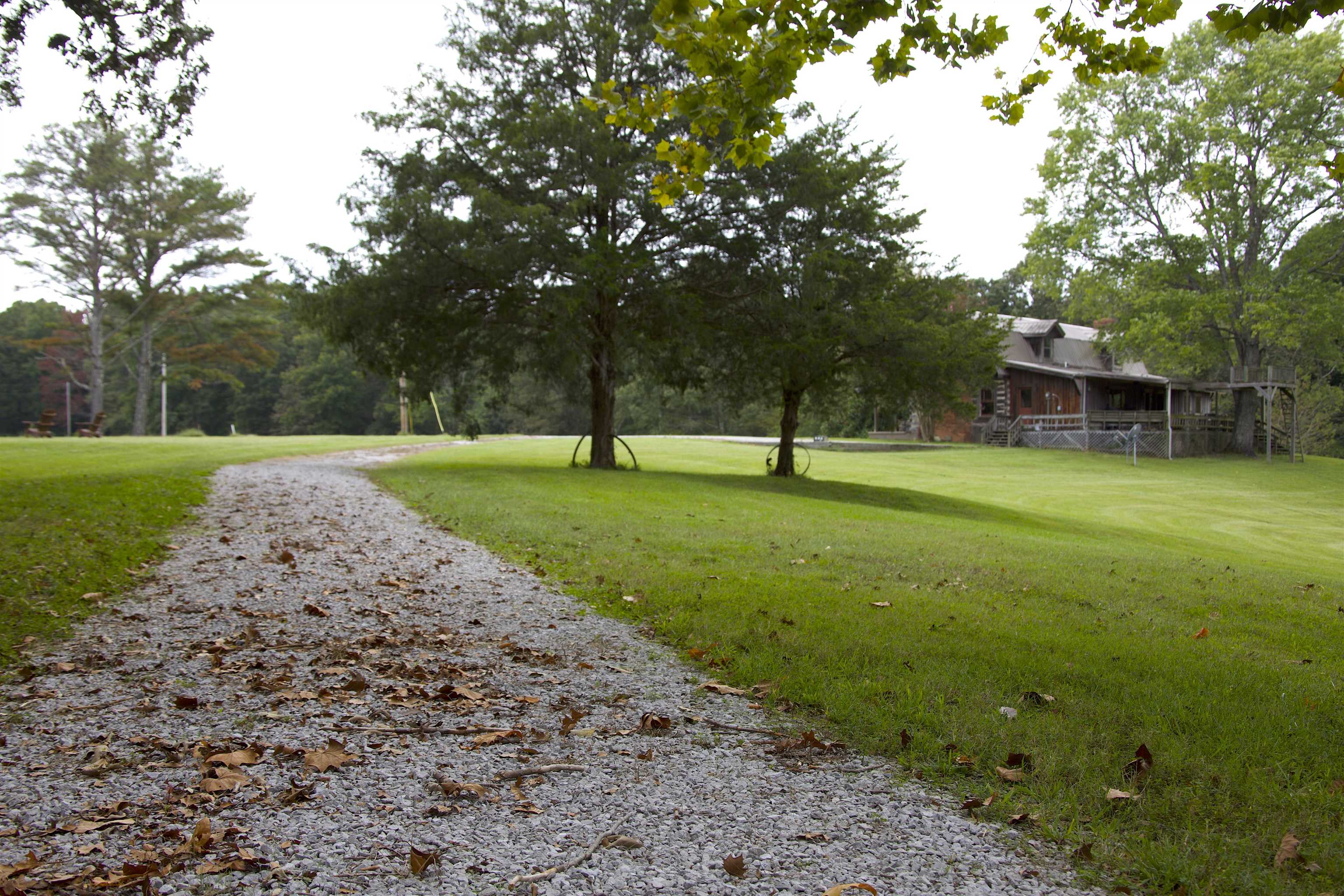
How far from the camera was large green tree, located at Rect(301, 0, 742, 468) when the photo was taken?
1734 cm

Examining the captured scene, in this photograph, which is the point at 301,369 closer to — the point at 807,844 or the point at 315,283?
the point at 315,283

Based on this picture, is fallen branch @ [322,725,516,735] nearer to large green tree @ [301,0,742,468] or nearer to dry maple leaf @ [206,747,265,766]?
dry maple leaf @ [206,747,265,766]

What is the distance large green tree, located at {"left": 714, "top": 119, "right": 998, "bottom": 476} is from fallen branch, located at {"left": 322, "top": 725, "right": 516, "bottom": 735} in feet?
51.5

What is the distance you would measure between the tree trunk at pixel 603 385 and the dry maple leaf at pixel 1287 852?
17223 millimetres

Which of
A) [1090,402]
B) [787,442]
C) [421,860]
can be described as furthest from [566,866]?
[1090,402]

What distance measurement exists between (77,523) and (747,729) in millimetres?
8277

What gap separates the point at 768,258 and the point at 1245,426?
34.6m

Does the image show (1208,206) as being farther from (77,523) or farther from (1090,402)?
(77,523)

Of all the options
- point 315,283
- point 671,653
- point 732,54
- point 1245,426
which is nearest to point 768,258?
point 315,283

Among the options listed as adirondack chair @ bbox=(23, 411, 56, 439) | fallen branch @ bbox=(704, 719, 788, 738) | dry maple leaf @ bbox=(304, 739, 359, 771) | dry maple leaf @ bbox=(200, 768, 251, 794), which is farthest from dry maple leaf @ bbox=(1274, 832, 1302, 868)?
adirondack chair @ bbox=(23, 411, 56, 439)

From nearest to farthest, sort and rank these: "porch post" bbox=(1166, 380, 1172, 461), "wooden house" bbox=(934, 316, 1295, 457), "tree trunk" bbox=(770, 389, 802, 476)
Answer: "tree trunk" bbox=(770, 389, 802, 476) < "porch post" bbox=(1166, 380, 1172, 461) < "wooden house" bbox=(934, 316, 1295, 457)

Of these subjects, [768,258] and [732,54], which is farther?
[768,258]

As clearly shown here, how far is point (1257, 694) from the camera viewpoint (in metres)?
4.60

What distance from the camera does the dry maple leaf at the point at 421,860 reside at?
270 cm
